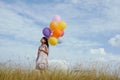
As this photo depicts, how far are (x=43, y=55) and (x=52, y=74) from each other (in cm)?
214

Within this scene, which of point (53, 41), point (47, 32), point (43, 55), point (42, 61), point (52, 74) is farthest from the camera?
point (43, 55)

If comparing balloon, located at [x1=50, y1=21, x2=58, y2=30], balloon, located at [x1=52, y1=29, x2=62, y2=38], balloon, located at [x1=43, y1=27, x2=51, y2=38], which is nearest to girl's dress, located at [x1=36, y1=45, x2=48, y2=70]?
balloon, located at [x1=43, y1=27, x2=51, y2=38]

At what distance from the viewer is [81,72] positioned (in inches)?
289

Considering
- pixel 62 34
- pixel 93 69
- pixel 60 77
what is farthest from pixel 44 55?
pixel 60 77

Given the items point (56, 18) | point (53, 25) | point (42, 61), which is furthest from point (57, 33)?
point (42, 61)

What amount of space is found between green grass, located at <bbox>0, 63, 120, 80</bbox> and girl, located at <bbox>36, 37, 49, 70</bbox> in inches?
55.7

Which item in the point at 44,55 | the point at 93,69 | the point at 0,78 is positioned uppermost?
the point at 44,55

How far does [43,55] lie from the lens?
29.3 feet

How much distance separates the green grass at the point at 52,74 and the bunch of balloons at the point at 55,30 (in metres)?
1.31

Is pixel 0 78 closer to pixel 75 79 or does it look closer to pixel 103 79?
pixel 75 79

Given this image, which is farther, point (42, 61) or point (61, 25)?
point (42, 61)

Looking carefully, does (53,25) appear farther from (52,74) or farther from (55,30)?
(52,74)

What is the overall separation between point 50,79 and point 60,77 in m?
0.24

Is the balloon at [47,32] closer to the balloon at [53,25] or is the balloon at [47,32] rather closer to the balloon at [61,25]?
the balloon at [53,25]
